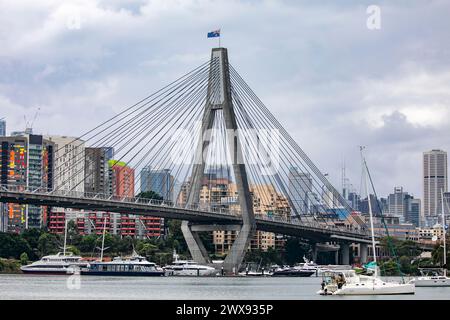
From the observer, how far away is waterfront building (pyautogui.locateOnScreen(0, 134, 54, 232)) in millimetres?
183000

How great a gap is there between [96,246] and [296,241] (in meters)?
34.2

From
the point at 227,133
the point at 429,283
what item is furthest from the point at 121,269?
the point at 429,283

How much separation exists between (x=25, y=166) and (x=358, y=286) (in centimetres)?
14471

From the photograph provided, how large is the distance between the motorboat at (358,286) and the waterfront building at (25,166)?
138m

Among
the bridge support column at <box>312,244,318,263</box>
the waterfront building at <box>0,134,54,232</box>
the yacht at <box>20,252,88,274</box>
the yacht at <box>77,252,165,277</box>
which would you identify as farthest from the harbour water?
the waterfront building at <box>0,134,54,232</box>

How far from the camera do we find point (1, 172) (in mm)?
184875

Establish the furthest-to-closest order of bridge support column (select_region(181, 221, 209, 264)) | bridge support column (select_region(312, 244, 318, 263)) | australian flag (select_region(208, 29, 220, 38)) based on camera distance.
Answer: bridge support column (select_region(312, 244, 318, 263)) → bridge support column (select_region(181, 221, 209, 264)) → australian flag (select_region(208, 29, 220, 38))

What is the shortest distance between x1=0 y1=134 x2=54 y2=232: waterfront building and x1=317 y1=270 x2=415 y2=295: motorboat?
453ft

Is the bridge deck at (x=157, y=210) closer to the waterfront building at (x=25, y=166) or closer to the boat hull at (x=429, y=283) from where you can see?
the boat hull at (x=429, y=283)

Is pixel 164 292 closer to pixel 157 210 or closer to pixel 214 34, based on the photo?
pixel 157 210

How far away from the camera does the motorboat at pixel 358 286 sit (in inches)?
1859

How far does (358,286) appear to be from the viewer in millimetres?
47188

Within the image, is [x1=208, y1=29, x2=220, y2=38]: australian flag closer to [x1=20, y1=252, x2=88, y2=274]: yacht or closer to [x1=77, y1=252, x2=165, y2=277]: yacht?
[x1=77, y1=252, x2=165, y2=277]: yacht
